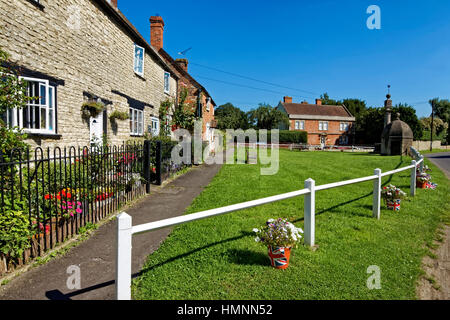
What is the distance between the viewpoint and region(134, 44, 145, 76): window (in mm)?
14701

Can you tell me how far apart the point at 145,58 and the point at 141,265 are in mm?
14487

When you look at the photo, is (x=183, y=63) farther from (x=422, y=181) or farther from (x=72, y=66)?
(x=422, y=181)

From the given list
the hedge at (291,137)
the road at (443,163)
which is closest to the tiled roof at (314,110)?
the hedge at (291,137)

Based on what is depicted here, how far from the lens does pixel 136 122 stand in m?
15.0

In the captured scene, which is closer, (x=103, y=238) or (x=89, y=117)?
(x=103, y=238)

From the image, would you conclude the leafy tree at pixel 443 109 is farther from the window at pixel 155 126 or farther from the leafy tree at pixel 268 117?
the window at pixel 155 126

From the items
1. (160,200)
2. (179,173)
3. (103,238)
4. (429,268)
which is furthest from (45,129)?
(429,268)

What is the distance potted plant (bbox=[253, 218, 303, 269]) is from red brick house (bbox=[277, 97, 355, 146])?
5059 centimetres

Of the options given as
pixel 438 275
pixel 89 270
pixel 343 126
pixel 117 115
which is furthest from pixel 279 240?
pixel 343 126

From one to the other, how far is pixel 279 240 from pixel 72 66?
9.50 metres

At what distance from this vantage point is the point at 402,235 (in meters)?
5.17

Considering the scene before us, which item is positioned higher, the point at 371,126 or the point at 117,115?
the point at 371,126

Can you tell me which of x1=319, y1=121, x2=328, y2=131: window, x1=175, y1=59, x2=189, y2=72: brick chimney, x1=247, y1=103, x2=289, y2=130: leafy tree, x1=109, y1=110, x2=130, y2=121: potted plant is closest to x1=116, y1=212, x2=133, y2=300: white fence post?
x1=109, y1=110, x2=130, y2=121: potted plant

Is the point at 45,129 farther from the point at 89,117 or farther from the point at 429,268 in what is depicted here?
the point at 429,268
